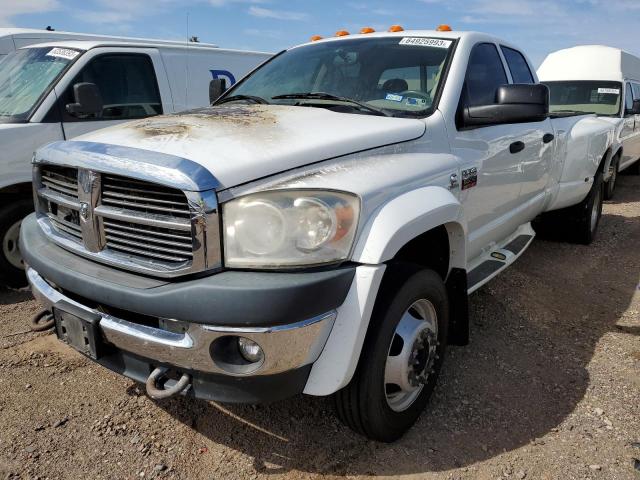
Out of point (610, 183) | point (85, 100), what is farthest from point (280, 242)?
point (610, 183)

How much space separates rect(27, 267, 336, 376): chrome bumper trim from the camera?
6.18ft

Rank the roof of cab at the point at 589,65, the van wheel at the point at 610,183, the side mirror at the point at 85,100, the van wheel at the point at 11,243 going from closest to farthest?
the van wheel at the point at 11,243 → the side mirror at the point at 85,100 → the van wheel at the point at 610,183 → the roof of cab at the point at 589,65

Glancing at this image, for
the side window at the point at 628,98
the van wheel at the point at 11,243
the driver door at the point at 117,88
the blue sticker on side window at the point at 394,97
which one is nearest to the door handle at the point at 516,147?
the blue sticker on side window at the point at 394,97

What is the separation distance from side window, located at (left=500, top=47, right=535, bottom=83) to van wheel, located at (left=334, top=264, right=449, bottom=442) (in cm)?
223

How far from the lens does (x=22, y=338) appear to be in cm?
351

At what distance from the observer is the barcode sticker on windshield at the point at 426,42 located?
129 inches

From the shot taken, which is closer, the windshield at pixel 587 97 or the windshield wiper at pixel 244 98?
the windshield wiper at pixel 244 98

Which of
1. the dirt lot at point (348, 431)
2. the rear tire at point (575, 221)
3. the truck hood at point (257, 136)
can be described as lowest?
the dirt lot at point (348, 431)

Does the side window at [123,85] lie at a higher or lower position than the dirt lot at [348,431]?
higher

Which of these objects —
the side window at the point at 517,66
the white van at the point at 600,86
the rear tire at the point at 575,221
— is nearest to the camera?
the side window at the point at 517,66

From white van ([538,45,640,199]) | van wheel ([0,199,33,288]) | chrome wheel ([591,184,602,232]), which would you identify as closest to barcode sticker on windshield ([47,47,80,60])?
van wheel ([0,199,33,288])

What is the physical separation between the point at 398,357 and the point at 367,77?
171cm

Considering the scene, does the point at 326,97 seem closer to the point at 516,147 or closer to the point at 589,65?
the point at 516,147

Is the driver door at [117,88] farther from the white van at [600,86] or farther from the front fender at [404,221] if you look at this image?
the white van at [600,86]
